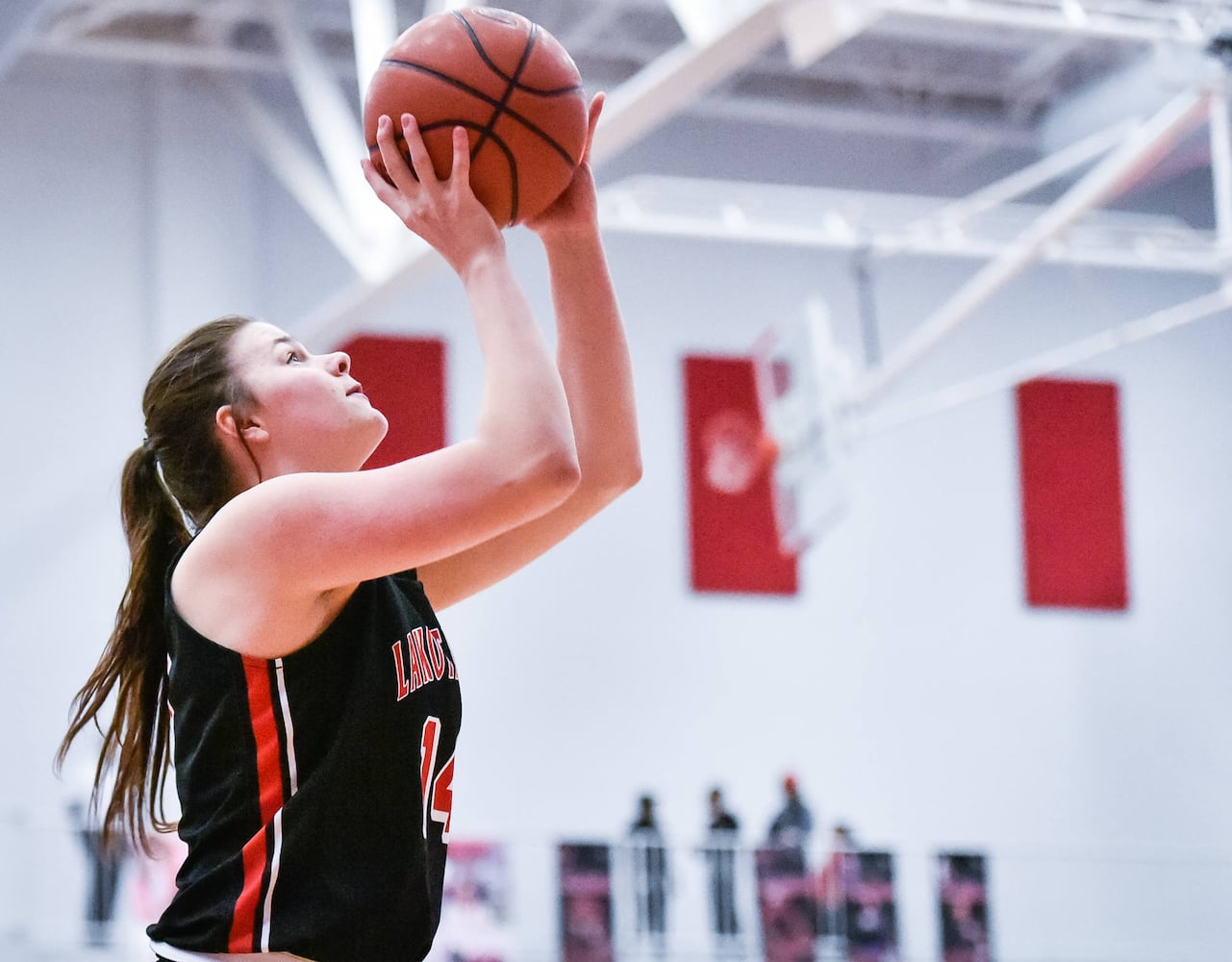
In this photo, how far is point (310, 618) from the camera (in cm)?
203

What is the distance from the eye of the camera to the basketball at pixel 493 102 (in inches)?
87.4

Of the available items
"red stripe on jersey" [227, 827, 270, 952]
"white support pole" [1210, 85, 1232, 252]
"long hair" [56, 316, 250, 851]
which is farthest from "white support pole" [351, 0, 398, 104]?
"red stripe on jersey" [227, 827, 270, 952]

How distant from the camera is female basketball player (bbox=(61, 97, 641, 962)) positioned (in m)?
1.92

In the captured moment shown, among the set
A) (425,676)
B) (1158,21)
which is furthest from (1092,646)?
(425,676)

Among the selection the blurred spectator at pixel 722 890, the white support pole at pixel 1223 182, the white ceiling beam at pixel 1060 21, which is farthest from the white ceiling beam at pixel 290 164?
the white support pole at pixel 1223 182

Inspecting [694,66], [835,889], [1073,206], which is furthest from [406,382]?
[694,66]

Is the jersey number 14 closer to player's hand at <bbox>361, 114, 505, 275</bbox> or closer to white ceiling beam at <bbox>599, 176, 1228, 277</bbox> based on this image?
player's hand at <bbox>361, 114, 505, 275</bbox>

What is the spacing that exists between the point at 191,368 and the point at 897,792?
12.4 meters

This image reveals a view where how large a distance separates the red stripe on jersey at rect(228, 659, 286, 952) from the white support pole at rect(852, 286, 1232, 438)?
9.09 meters

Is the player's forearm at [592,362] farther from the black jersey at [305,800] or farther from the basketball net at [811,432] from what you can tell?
the basketball net at [811,432]

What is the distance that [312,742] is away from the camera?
2014mm

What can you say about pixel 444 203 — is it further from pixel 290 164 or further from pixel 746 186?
pixel 746 186

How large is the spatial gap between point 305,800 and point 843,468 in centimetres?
936

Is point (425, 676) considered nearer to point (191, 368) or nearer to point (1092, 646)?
point (191, 368)
